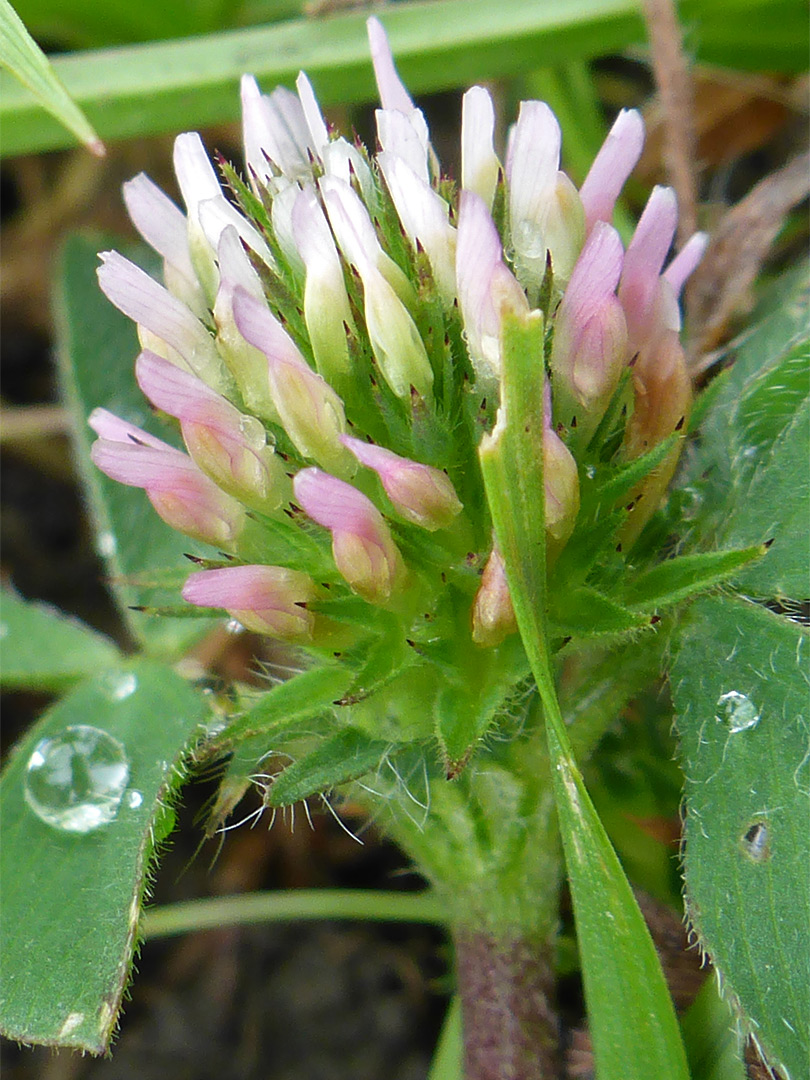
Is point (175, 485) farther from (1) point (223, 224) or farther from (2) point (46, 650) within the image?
(2) point (46, 650)

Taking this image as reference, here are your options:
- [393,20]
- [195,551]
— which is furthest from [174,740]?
[393,20]

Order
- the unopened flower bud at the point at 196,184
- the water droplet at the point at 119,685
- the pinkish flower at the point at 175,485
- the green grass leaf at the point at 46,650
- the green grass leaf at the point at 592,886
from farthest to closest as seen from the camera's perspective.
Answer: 1. the green grass leaf at the point at 46,650
2. the water droplet at the point at 119,685
3. the unopened flower bud at the point at 196,184
4. the pinkish flower at the point at 175,485
5. the green grass leaf at the point at 592,886

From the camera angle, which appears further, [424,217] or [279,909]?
[279,909]

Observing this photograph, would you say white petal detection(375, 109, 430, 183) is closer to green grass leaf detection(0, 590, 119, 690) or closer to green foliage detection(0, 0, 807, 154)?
green foliage detection(0, 0, 807, 154)

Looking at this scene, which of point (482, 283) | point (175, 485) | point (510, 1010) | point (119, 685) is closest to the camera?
point (482, 283)

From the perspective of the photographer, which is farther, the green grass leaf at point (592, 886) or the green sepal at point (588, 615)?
the green sepal at point (588, 615)

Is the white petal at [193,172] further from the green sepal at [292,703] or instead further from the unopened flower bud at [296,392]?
the green sepal at [292,703]

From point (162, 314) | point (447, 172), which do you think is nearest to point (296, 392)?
point (162, 314)

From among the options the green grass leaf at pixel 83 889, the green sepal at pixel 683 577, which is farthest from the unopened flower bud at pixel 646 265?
the green grass leaf at pixel 83 889

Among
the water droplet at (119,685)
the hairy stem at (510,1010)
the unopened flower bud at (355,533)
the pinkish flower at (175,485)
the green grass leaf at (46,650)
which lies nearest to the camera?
the unopened flower bud at (355,533)
